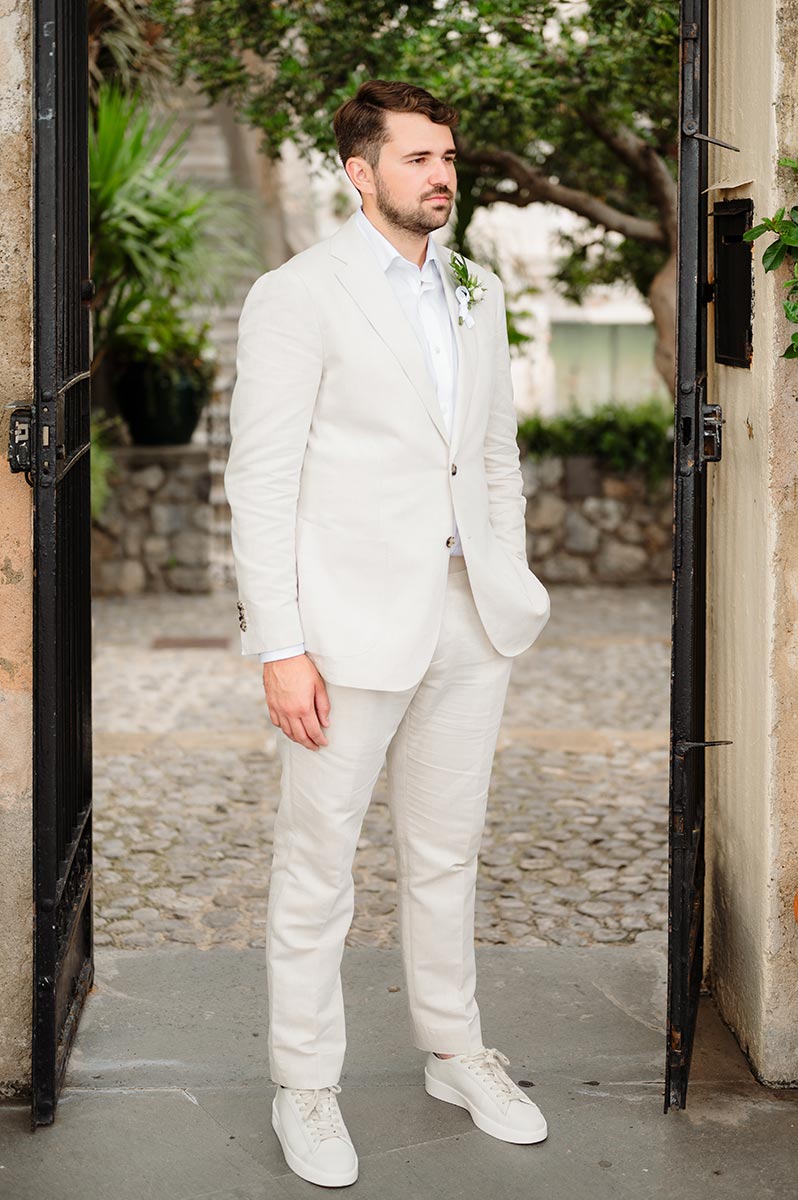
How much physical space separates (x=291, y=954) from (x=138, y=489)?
7322 mm

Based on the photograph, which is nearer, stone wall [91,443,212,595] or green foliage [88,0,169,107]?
green foliage [88,0,169,107]

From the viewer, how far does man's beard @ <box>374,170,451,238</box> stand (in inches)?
103

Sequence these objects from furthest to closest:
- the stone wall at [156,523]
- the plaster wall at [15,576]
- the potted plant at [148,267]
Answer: the stone wall at [156,523] < the potted plant at [148,267] < the plaster wall at [15,576]

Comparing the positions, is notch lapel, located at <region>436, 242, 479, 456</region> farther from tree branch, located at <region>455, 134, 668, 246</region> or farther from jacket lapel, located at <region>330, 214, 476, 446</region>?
tree branch, located at <region>455, 134, 668, 246</region>

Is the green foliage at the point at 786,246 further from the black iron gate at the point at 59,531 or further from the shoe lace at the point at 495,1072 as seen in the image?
the shoe lace at the point at 495,1072

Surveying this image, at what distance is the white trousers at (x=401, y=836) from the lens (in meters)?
2.70

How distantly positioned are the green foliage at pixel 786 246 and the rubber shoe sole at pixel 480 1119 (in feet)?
4.99

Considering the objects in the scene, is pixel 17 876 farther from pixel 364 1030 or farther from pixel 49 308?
pixel 49 308

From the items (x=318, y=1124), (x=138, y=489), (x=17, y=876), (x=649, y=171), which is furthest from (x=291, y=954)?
(x=138, y=489)

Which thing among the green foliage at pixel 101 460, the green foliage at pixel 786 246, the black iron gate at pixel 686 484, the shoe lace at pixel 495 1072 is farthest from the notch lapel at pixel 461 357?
the green foliage at pixel 101 460

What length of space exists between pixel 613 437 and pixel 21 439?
7809 millimetres

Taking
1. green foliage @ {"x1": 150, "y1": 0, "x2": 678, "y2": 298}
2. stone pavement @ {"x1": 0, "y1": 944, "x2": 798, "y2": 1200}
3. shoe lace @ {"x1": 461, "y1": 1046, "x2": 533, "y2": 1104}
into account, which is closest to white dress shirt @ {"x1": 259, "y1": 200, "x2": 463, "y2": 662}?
shoe lace @ {"x1": 461, "y1": 1046, "x2": 533, "y2": 1104}

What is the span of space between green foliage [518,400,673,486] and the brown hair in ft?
24.9

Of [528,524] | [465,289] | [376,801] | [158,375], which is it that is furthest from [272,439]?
[528,524]
